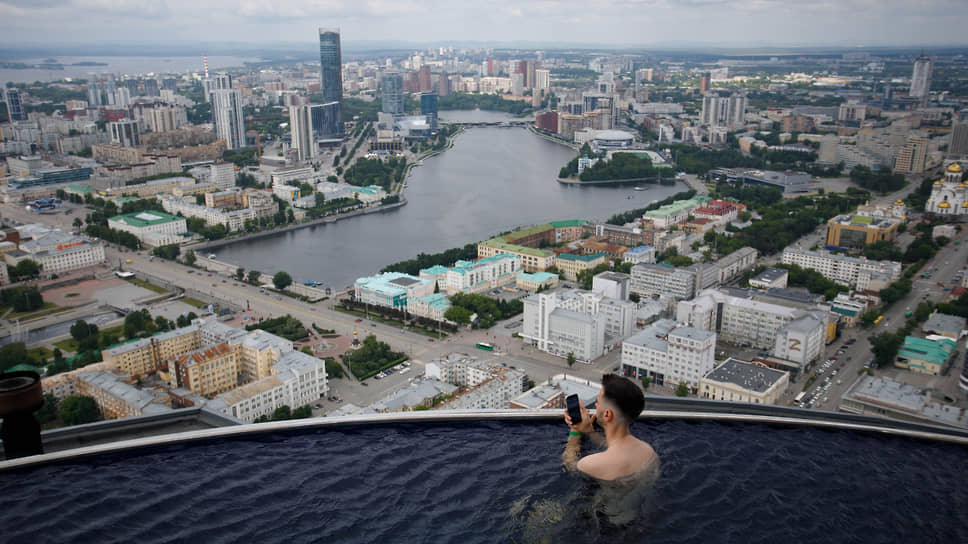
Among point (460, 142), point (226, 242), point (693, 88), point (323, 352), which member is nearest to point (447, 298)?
point (323, 352)

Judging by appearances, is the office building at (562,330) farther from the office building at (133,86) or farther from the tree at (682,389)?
the office building at (133,86)

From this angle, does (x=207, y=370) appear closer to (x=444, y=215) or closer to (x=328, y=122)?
(x=444, y=215)

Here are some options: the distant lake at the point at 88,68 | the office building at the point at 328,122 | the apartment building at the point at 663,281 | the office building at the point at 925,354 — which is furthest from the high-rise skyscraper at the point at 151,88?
the office building at the point at 925,354

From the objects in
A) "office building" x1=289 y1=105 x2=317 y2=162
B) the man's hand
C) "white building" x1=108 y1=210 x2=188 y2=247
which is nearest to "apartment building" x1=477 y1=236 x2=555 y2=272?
"white building" x1=108 y1=210 x2=188 y2=247

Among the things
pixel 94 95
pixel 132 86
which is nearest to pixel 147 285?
pixel 94 95

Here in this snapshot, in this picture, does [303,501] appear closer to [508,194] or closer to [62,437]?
[62,437]

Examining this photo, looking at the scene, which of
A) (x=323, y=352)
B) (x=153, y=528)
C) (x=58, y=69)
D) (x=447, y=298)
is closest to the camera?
(x=153, y=528)

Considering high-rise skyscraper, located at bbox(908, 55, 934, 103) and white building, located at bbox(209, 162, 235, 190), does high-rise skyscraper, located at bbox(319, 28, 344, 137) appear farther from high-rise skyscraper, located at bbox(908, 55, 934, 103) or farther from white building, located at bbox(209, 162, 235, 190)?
high-rise skyscraper, located at bbox(908, 55, 934, 103)
